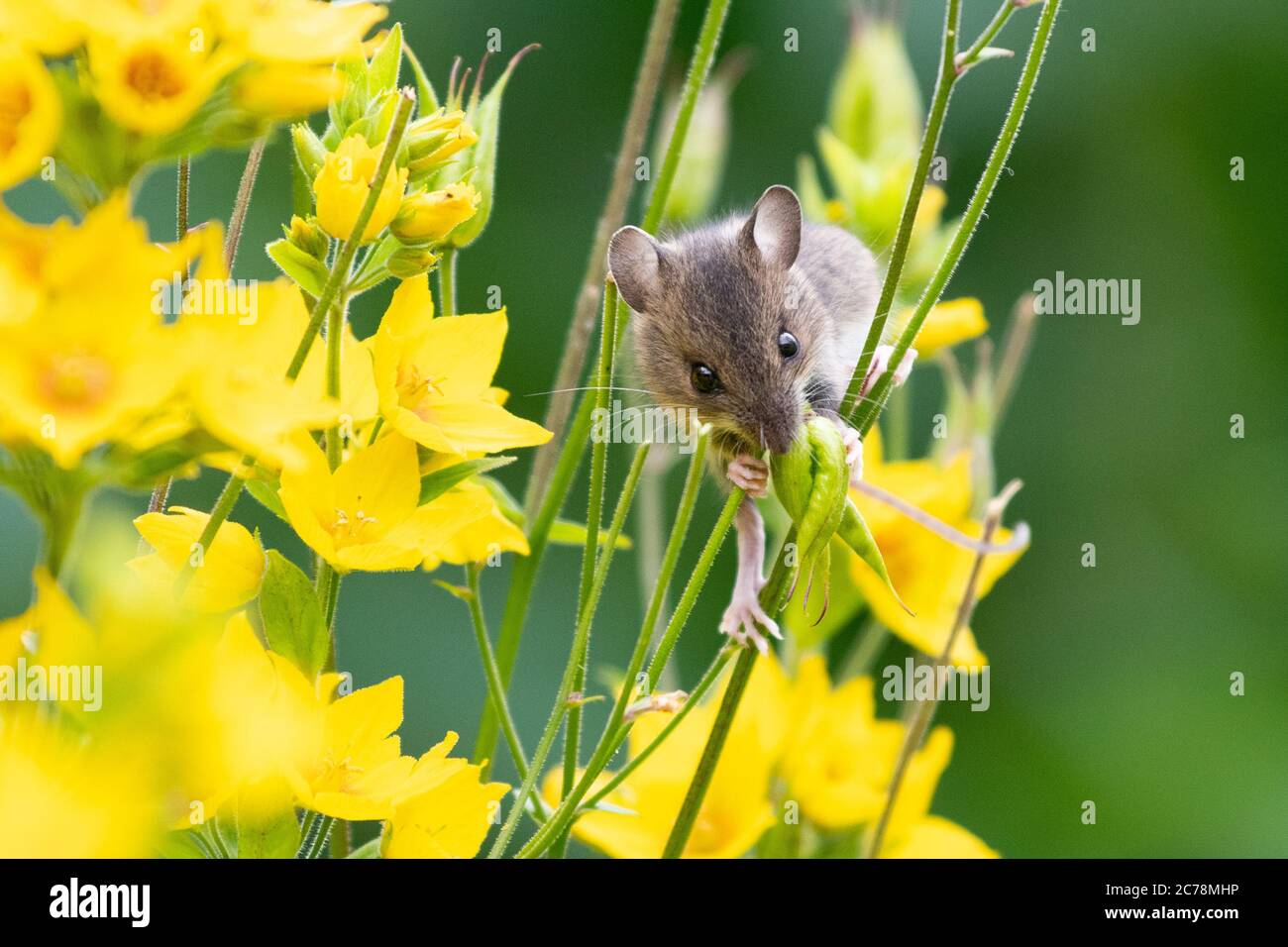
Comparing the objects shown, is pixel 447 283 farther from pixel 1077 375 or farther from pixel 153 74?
pixel 1077 375

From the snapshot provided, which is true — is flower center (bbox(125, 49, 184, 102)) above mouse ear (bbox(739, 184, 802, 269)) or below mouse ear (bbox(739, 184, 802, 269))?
below

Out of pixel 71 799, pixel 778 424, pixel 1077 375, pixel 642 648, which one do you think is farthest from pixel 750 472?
pixel 1077 375

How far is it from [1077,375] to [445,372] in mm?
1361

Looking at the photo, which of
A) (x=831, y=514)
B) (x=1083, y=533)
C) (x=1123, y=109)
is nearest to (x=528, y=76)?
(x=1123, y=109)

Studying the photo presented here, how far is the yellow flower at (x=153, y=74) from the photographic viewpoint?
1.26ft

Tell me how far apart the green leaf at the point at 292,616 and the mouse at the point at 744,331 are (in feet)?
1.14

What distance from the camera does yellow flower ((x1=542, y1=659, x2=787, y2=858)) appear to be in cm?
68

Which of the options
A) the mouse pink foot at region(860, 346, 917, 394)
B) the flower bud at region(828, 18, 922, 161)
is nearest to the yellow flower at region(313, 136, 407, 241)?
the mouse pink foot at region(860, 346, 917, 394)

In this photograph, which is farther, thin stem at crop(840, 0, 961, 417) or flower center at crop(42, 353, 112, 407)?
thin stem at crop(840, 0, 961, 417)

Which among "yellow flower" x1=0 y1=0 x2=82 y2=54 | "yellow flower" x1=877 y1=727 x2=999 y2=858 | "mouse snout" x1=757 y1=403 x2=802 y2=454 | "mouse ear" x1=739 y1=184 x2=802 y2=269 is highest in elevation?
"mouse ear" x1=739 y1=184 x2=802 y2=269

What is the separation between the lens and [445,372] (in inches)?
21.9

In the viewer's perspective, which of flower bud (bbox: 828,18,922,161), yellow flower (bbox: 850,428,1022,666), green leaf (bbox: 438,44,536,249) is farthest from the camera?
flower bud (bbox: 828,18,922,161)

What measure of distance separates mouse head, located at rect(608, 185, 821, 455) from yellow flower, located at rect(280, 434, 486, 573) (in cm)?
33

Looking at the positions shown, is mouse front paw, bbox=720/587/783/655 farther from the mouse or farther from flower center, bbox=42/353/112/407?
flower center, bbox=42/353/112/407
